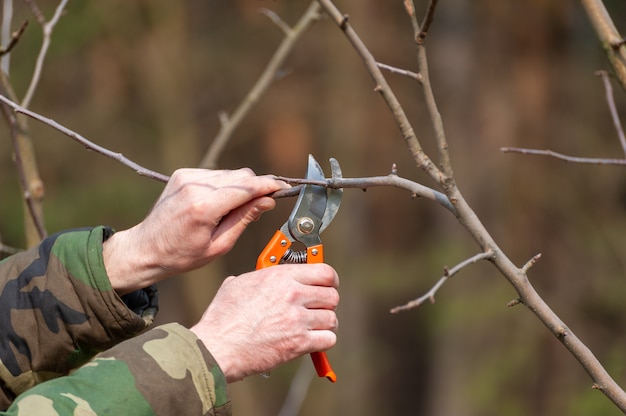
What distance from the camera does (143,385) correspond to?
57.1 inches

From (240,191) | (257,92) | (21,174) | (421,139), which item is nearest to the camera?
(240,191)

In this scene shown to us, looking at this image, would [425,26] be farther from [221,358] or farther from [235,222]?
[221,358]

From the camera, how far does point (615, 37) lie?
6.23ft

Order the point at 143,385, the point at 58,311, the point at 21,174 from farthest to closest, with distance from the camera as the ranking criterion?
the point at 21,174
the point at 58,311
the point at 143,385

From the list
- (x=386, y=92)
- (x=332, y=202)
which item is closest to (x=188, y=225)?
(x=332, y=202)

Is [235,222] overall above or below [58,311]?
above

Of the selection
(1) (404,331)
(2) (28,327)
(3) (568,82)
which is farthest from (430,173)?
(1) (404,331)

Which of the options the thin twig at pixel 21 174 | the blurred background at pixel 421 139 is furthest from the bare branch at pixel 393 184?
the blurred background at pixel 421 139

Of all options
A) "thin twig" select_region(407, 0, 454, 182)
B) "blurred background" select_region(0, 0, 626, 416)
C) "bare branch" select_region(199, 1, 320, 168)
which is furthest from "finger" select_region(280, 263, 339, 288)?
"blurred background" select_region(0, 0, 626, 416)

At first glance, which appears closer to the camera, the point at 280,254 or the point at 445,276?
the point at 445,276

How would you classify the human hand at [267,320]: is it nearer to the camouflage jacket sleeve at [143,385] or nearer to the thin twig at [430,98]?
the camouflage jacket sleeve at [143,385]

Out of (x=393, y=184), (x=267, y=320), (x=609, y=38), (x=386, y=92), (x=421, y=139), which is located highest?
(x=421, y=139)

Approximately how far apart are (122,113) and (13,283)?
256 inches

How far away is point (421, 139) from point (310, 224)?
702 centimetres
